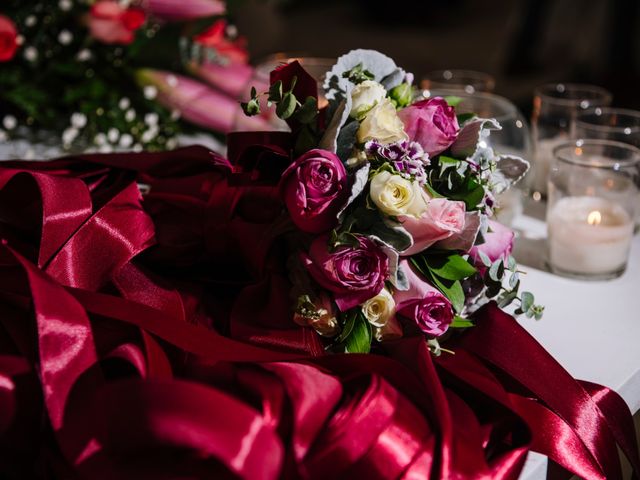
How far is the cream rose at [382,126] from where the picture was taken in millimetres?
694

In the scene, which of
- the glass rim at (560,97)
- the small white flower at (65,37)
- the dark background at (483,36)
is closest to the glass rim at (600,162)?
the glass rim at (560,97)

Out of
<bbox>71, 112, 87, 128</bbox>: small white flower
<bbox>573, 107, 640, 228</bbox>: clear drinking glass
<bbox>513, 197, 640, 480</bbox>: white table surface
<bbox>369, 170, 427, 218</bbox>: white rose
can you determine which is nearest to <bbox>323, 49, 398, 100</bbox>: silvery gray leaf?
<bbox>369, 170, 427, 218</bbox>: white rose

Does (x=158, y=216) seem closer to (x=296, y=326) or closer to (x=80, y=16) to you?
(x=296, y=326)

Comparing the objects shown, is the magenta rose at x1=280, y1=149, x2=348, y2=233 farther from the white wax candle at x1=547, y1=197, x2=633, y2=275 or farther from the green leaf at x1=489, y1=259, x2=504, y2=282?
the white wax candle at x1=547, y1=197, x2=633, y2=275

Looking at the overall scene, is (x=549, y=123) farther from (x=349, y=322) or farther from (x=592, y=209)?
(x=349, y=322)

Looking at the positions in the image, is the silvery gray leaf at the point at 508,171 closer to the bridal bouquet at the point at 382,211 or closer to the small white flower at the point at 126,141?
the bridal bouquet at the point at 382,211

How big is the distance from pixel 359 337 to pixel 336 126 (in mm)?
190

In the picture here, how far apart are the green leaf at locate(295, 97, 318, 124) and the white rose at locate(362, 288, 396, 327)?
0.17 m

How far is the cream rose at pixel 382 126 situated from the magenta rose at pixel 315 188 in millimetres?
Answer: 40

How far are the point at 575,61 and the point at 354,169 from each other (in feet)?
13.6

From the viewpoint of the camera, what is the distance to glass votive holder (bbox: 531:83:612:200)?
1.25 meters

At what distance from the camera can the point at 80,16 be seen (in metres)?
1.55

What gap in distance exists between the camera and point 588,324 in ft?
2.92

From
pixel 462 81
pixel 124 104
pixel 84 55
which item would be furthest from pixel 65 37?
pixel 462 81
